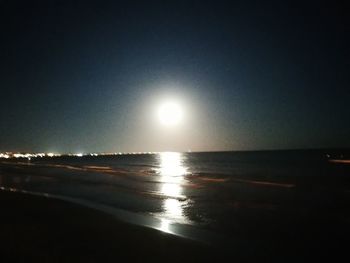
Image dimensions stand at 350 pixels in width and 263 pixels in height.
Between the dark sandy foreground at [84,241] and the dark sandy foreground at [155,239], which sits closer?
the dark sandy foreground at [84,241]

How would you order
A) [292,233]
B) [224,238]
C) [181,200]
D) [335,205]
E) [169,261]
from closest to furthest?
[169,261]
[224,238]
[292,233]
[335,205]
[181,200]

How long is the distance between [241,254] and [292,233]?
170 inches

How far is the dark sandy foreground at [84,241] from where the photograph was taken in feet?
34.4

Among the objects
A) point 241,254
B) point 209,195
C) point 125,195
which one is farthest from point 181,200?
point 241,254

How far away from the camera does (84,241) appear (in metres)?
12.5

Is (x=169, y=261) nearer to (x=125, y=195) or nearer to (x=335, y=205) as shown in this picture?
(x=335, y=205)

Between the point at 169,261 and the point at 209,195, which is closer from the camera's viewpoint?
the point at 169,261

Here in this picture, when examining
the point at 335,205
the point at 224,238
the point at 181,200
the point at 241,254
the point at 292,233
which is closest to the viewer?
the point at 241,254

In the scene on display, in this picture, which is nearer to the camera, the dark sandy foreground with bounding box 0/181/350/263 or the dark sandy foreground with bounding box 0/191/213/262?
the dark sandy foreground with bounding box 0/191/213/262

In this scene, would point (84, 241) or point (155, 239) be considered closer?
point (84, 241)

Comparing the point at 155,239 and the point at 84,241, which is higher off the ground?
the point at 84,241

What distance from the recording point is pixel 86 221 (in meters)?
17.0

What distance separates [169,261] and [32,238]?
5.09m

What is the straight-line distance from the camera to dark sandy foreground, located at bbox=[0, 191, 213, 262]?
34.4ft
